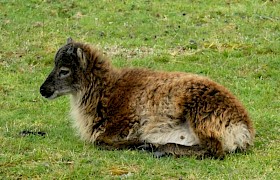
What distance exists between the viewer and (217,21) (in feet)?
59.7

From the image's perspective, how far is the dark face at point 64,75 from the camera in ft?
32.4

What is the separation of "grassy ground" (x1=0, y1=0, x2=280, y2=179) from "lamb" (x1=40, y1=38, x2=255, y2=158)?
0.28 metres

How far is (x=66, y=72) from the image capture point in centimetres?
998

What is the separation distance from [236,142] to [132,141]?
1481mm

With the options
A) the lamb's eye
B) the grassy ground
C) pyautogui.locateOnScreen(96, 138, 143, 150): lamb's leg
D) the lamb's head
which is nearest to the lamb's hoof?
the grassy ground

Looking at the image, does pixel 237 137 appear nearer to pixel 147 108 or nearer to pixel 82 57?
pixel 147 108

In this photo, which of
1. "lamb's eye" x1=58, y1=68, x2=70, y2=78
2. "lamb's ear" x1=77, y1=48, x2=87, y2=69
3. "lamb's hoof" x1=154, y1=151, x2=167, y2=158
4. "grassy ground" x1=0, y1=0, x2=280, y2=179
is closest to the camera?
"grassy ground" x1=0, y1=0, x2=280, y2=179

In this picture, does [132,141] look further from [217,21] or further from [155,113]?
[217,21]

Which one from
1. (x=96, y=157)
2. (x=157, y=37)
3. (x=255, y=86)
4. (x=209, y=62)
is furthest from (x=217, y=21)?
(x=96, y=157)

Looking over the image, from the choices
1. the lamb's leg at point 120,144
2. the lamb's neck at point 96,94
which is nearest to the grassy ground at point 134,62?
the lamb's leg at point 120,144

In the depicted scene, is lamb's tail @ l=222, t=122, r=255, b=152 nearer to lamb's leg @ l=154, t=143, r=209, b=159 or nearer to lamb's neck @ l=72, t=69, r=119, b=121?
lamb's leg @ l=154, t=143, r=209, b=159

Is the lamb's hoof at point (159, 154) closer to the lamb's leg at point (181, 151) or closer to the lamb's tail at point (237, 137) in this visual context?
the lamb's leg at point (181, 151)

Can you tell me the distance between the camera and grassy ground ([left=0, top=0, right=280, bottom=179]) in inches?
322

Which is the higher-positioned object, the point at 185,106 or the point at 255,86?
the point at 185,106
